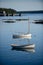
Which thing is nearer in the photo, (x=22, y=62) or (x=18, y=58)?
(x=22, y=62)

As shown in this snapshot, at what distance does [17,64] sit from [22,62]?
25 centimetres

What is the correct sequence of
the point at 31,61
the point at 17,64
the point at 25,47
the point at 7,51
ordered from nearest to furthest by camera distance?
the point at 17,64, the point at 31,61, the point at 7,51, the point at 25,47

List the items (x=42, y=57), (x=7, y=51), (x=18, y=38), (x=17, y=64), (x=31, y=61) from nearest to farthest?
(x=17, y=64)
(x=31, y=61)
(x=42, y=57)
(x=7, y=51)
(x=18, y=38)

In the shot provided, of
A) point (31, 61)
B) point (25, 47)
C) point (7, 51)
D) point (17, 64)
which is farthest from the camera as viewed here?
point (25, 47)

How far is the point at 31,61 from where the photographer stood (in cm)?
541

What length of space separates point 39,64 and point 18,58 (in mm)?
794

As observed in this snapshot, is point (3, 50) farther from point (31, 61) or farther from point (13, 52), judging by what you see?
point (31, 61)

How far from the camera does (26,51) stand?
270 inches

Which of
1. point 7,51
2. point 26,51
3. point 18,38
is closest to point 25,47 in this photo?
point 26,51

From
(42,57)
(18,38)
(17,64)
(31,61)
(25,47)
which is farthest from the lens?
(18,38)

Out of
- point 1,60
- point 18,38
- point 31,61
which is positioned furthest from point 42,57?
point 18,38

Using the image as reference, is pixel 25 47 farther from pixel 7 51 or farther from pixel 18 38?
pixel 18 38

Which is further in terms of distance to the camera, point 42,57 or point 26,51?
point 26,51

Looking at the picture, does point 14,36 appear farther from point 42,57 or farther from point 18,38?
point 42,57
